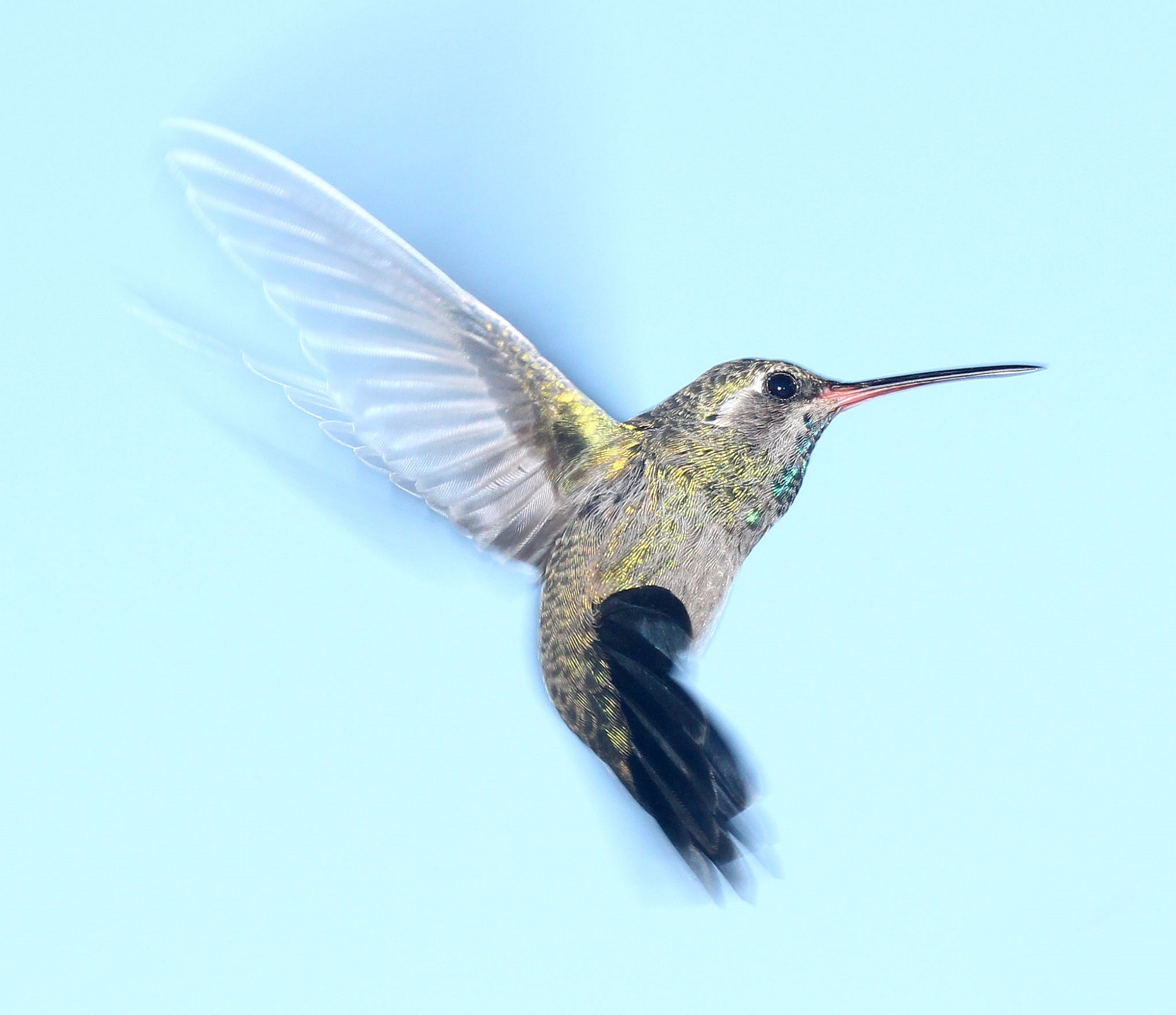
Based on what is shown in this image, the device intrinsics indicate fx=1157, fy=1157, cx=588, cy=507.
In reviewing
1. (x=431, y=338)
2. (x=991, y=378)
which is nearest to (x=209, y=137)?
(x=431, y=338)

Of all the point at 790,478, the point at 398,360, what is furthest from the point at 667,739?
the point at 398,360

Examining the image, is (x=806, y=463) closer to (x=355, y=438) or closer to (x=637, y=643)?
(x=637, y=643)

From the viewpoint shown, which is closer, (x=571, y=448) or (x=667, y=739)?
(x=667, y=739)

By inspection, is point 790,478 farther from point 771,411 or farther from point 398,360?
Answer: point 398,360

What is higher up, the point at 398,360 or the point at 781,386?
the point at 781,386

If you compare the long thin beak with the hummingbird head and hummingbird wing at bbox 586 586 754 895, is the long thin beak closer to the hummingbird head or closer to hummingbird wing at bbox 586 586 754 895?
the hummingbird head

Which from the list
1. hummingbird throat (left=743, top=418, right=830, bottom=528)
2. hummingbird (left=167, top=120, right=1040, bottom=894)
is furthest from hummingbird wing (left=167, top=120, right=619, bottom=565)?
hummingbird throat (left=743, top=418, right=830, bottom=528)
